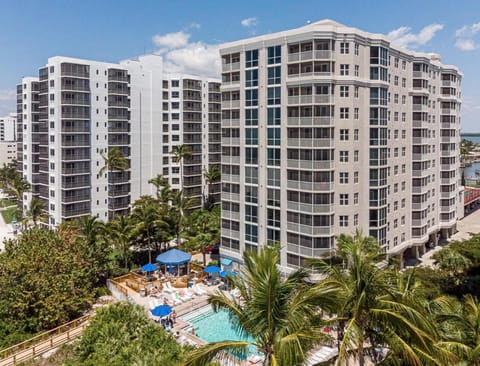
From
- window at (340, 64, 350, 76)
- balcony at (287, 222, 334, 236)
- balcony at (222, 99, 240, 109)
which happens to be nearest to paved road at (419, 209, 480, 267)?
balcony at (287, 222, 334, 236)

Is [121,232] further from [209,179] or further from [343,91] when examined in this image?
[343,91]

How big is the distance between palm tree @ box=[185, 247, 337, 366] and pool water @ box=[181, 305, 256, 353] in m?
22.2

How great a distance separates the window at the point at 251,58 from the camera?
128 ft

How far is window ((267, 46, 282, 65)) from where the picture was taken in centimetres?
3712

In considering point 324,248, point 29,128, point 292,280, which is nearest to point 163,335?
point 292,280

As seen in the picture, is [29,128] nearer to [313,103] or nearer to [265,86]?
[265,86]

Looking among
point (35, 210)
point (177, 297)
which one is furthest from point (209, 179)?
point (177, 297)

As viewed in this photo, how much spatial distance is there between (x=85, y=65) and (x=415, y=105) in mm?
44541

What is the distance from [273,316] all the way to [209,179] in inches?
2239

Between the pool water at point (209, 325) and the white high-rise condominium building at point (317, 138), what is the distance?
812 cm

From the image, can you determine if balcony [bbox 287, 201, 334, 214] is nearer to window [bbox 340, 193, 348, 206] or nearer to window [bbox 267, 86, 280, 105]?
window [bbox 340, 193, 348, 206]

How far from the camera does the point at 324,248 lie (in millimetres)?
35750

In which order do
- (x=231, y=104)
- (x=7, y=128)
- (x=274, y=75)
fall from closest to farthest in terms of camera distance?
(x=274, y=75) → (x=231, y=104) → (x=7, y=128)

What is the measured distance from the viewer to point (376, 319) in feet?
34.4
